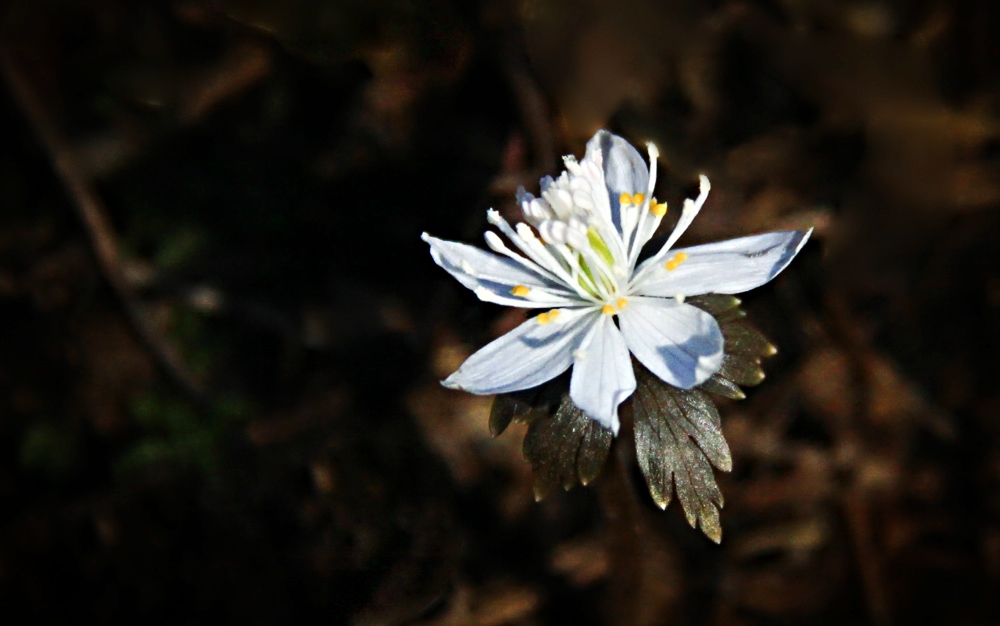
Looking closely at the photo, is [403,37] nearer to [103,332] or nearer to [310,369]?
[310,369]

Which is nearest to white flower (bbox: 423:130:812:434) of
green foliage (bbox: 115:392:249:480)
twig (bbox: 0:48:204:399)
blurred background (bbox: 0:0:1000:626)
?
blurred background (bbox: 0:0:1000:626)

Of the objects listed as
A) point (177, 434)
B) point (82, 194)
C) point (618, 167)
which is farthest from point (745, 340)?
point (82, 194)

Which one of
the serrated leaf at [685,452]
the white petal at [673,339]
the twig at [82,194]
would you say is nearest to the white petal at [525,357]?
the white petal at [673,339]

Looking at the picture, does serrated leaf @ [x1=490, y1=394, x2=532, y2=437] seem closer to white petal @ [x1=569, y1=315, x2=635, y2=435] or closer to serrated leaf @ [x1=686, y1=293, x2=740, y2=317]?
white petal @ [x1=569, y1=315, x2=635, y2=435]

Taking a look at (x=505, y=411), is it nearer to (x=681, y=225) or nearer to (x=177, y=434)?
(x=681, y=225)

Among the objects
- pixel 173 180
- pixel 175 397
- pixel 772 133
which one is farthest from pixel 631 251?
pixel 173 180

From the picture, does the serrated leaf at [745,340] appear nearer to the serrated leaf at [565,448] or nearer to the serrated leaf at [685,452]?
the serrated leaf at [685,452]
